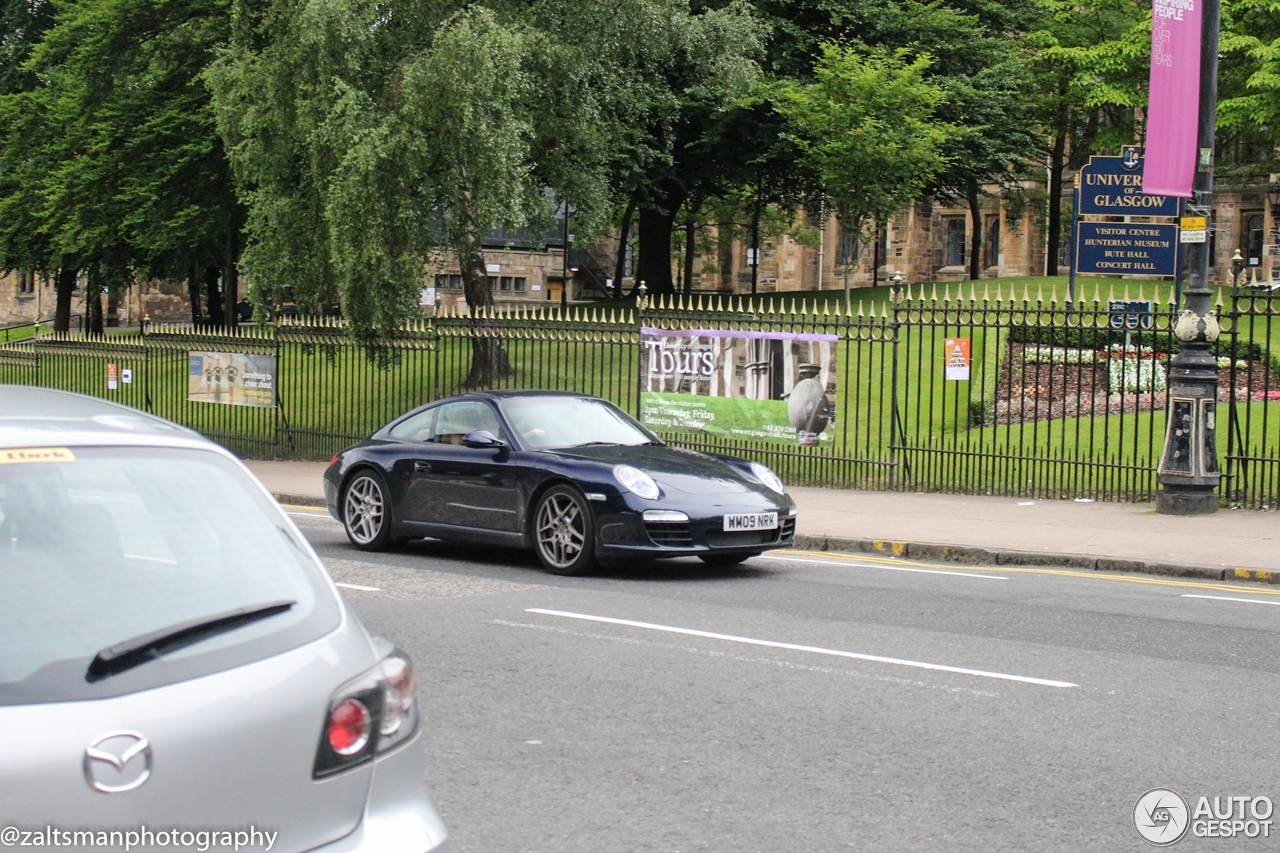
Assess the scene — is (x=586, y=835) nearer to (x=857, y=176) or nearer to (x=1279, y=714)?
(x=1279, y=714)

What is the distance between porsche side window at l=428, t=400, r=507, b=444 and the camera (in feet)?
39.8

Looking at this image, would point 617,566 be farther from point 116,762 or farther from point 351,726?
point 116,762

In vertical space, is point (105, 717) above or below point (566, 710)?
above

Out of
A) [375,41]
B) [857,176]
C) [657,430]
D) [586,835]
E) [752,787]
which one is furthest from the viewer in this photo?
[857,176]

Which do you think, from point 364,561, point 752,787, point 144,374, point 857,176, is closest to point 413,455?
point 364,561

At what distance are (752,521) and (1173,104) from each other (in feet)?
24.0

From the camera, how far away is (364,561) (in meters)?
12.2

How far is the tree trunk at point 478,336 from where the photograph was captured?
876 inches

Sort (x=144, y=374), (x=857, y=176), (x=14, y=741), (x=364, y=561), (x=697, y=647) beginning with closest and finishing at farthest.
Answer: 1. (x=14, y=741)
2. (x=697, y=647)
3. (x=364, y=561)
4. (x=144, y=374)
5. (x=857, y=176)

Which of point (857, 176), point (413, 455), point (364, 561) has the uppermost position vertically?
point (857, 176)

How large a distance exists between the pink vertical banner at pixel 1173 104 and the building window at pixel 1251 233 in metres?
53.9

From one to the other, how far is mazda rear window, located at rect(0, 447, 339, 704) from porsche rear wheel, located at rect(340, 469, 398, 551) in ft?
30.5

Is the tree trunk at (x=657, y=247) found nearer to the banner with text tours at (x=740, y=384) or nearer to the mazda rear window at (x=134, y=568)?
the banner with text tours at (x=740, y=384)

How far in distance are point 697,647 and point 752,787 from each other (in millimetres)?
2723
